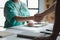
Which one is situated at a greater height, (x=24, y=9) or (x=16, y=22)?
(x=24, y=9)

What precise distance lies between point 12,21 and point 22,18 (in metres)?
0.19

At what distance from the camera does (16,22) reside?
2143 millimetres

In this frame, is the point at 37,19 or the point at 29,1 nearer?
the point at 37,19

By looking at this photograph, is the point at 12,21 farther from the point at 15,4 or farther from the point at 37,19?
the point at 37,19

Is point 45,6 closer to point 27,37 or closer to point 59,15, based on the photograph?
point 27,37

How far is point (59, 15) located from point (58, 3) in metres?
0.07

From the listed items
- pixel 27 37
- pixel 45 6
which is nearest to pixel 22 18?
pixel 27 37

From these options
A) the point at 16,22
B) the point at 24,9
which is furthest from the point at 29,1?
the point at 16,22

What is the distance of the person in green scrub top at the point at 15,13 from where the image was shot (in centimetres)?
199

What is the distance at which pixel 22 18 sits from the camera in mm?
1986

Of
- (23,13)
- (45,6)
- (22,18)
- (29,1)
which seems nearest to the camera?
(22,18)

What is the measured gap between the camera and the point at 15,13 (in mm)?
2055

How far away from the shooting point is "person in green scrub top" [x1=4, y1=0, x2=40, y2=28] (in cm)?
199

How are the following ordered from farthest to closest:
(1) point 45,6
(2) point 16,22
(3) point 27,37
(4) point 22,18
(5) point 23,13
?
(1) point 45,6, (5) point 23,13, (2) point 16,22, (4) point 22,18, (3) point 27,37
